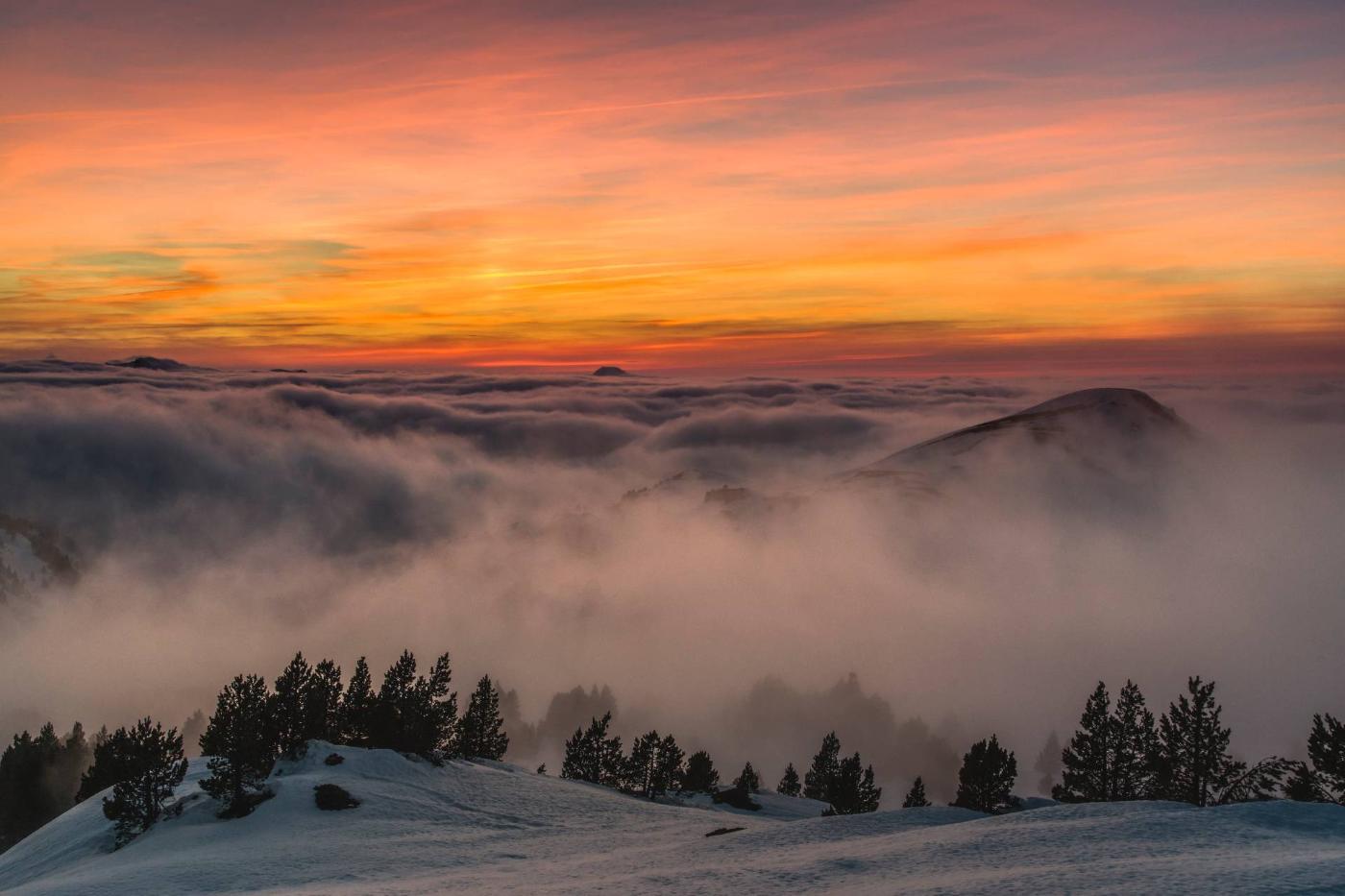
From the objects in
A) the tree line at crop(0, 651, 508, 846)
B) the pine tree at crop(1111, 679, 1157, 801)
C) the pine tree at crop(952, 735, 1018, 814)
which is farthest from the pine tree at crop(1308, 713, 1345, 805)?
the tree line at crop(0, 651, 508, 846)

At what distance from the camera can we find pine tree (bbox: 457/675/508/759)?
9731 cm

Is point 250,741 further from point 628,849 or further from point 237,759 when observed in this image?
point 628,849

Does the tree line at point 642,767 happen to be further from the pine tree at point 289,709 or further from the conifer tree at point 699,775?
the pine tree at point 289,709

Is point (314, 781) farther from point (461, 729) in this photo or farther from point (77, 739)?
point (77, 739)

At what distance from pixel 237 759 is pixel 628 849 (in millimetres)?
28111

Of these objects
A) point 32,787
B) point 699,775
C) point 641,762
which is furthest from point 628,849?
point 32,787

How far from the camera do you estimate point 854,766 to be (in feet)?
292

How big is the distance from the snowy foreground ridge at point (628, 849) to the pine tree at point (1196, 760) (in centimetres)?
3886

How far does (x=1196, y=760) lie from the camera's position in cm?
7675

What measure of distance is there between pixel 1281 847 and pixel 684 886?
23.1m

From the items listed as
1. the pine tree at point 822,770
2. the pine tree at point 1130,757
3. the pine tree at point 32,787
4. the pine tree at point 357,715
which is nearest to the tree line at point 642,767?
the pine tree at point 822,770

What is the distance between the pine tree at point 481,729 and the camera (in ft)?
319

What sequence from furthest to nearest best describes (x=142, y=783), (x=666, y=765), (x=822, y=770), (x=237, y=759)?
(x=822, y=770) → (x=666, y=765) → (x=237, y=759) → (x=142, y=783)

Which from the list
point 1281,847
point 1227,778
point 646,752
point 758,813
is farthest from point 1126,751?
point 1281,847
